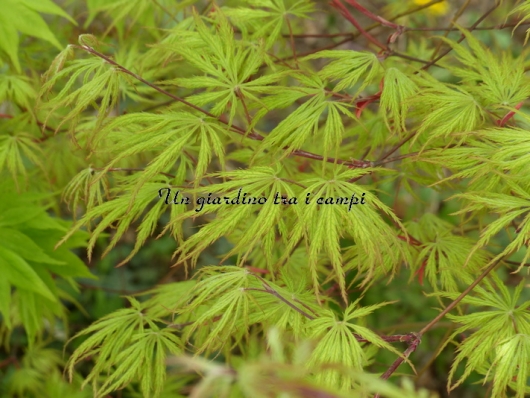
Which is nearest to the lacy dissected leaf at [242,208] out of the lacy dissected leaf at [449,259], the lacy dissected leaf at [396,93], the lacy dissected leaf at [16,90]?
the lacy dissected leaf at [396,93]

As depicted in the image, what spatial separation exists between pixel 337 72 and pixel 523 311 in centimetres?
49

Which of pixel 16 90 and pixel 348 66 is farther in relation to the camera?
pixel 16 90

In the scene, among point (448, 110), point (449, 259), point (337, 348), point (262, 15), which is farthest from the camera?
point (262, 15)

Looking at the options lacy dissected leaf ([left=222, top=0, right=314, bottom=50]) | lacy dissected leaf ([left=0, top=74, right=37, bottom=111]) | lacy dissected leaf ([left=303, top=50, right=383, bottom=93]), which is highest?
lacy dissected leaf ([left=222, top=0, right=314, bottom=50])

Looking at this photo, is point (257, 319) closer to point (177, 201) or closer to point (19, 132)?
point (177, 201)

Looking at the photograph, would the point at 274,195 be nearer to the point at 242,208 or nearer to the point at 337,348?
the point at 242,208

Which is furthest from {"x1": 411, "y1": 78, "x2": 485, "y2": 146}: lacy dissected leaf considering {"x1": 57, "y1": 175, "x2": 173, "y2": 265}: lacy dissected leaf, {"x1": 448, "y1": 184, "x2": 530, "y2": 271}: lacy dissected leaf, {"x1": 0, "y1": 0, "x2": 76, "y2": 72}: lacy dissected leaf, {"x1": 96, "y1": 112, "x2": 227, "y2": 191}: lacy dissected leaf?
{"x1": 0, "y1": 0, "x2": 76, "y2": 72}: lacy dissected leaf

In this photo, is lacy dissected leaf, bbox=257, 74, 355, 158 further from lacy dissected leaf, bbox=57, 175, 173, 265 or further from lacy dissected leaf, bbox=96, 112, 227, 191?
lacy dissected leaf, bbox=57, 175, 173, 265

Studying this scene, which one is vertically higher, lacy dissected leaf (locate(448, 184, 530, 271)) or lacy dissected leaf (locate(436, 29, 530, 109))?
lacy dissected leaf (locate(436, 29, 530, 109))

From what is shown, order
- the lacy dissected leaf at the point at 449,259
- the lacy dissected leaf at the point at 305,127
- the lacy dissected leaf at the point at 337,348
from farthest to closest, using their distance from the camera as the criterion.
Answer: the lacy dissected leaf at the point at 449,259 < the lacy dissected leaf at the point at 305,127 < the lacy dissected leaf at the point at 337,348

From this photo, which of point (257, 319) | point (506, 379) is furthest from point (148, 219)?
point (506, 379)

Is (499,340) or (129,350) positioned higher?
(499,340)

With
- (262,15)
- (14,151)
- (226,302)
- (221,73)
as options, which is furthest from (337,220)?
(14,151)

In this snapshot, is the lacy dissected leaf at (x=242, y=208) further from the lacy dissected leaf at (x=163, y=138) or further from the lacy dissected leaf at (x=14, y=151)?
the lacy dissected leaf at (x=14, y=151)
